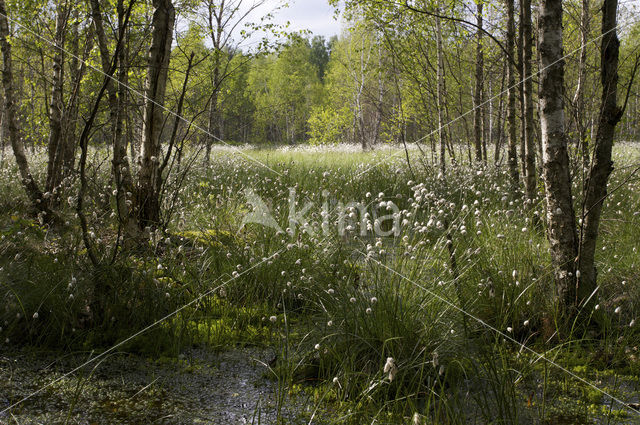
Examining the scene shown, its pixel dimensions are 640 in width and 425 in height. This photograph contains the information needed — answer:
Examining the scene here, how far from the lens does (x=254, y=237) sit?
18.2ft

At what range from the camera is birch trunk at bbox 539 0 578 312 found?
3.38 meters

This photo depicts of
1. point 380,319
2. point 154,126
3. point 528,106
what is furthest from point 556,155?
point 154,126

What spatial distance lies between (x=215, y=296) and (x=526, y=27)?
16.3 ft

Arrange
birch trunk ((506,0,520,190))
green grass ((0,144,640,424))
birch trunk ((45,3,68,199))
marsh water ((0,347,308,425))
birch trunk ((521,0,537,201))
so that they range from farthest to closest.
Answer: birch trunk ((506,0,520,190))
birch trunk ((45,3,68,199))
birch trunk ((521,0,537,201))
green grass ((0,144,640,424))
marsh water ((0,347,308,425))

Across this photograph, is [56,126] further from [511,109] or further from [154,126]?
[511,109]

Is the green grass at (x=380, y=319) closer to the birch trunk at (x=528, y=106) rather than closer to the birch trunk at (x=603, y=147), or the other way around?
the birch trunk at (x=603, y=147)

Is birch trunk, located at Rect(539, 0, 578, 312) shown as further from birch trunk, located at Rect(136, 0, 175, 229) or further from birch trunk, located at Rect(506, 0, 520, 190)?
birch trunk, located at Rect(506, 0, 520, 190)

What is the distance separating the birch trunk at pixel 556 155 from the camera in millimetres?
3385

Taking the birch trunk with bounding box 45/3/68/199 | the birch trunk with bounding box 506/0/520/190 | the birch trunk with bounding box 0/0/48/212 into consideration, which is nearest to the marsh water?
the birch trunk with bounding box 0/0/48/212

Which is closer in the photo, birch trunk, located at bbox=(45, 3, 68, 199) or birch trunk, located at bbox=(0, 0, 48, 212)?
birch trunk, located at bbox=(0, 0, 48, 212)

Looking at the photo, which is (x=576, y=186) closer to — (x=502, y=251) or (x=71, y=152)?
(x=502, y=251)

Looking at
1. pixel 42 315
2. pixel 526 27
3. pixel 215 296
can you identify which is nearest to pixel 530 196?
pixel 526 27

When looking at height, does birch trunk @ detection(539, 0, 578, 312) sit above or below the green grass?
above

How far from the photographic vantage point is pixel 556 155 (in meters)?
3.44
